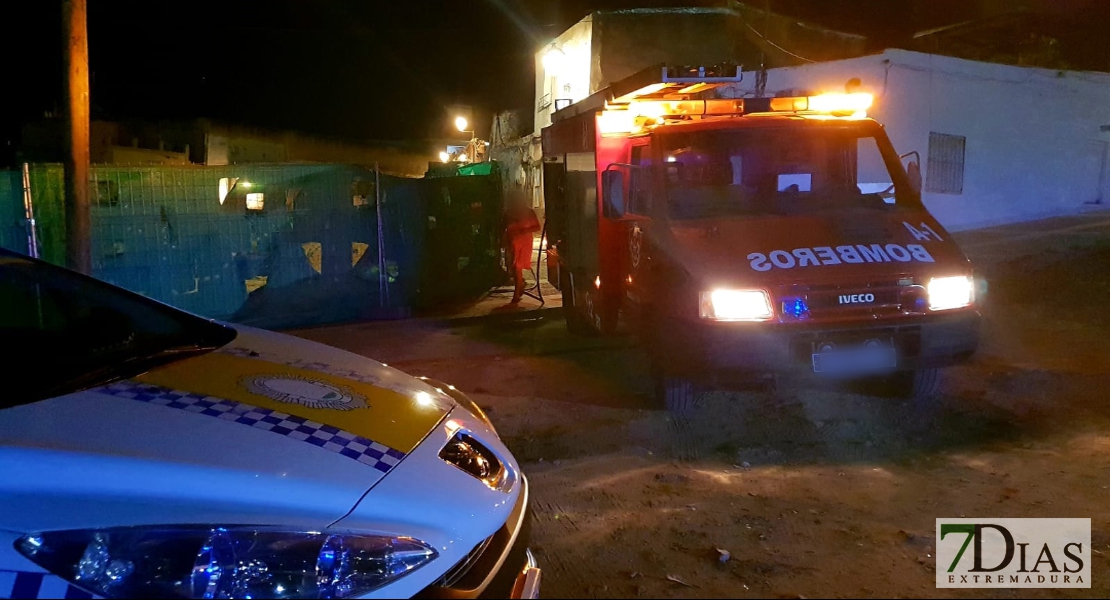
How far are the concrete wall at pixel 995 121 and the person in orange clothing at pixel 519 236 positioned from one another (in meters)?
4.84

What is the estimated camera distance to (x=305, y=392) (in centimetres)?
289

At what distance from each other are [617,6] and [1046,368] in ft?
53.2

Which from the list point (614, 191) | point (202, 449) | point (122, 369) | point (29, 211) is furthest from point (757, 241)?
point (29, 211)

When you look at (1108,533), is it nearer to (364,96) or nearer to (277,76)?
(277,76)

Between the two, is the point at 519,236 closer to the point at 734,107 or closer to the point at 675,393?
the point at 734,107

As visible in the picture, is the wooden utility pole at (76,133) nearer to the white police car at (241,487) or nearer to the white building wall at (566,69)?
the white police car at (241,487)

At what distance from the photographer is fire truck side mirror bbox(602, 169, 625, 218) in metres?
6.26

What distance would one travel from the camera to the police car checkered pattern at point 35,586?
1993 millimetres

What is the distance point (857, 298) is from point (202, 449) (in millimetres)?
3863

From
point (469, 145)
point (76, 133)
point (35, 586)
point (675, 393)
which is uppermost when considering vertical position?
point (469, 145)

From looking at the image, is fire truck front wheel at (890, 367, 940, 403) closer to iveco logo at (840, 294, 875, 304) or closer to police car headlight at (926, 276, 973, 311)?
police car headlight at (926, 276, 973, 311)

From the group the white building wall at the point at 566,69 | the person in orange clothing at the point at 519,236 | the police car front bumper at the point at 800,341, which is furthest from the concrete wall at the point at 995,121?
the police car front bumper at the point at 800,341

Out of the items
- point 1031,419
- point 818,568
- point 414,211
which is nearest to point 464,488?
point 818,568

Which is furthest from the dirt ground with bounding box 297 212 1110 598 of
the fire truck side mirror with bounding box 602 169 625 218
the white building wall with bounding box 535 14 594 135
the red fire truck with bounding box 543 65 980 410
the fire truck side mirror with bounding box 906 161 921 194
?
the white building wall with bounding box 535 14 594 135
